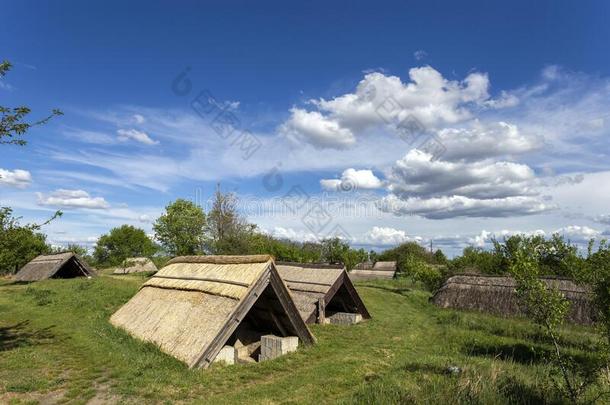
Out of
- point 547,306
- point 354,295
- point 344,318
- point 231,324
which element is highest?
point 547,306

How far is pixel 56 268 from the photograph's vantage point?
111ft

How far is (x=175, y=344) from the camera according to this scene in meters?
11.2

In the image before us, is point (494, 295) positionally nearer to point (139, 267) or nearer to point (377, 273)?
point (377, 273)

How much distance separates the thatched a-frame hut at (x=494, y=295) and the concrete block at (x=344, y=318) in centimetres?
817

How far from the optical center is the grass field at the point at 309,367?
833cm

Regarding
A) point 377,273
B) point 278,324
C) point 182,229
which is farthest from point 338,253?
point 278,324

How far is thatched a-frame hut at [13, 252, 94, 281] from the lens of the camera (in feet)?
112

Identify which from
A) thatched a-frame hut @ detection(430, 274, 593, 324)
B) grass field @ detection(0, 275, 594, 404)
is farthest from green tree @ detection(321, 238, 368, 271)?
grass field @ detection(0, 275, 594, 404)

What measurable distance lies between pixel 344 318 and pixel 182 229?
111 ft

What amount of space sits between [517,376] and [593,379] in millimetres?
2166

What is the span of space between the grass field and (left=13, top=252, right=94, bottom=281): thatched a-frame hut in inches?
689

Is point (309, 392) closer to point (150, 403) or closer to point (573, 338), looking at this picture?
point (150, 403)

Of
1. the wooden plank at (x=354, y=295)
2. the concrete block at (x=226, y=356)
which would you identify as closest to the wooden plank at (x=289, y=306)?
the concrete block at (x=226, y=356)

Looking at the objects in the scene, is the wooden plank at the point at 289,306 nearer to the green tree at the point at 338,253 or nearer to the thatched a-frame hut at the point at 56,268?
the thatched a-frame hut at the point at 56,268
